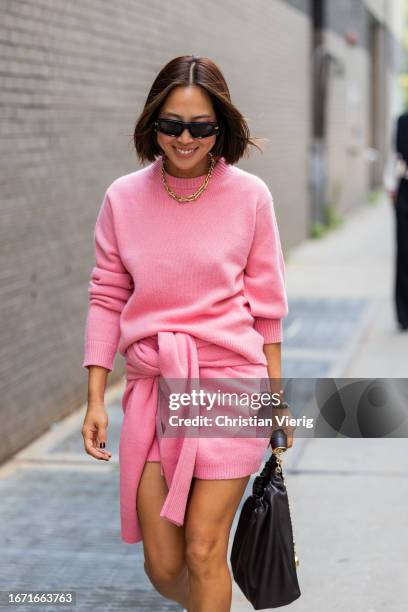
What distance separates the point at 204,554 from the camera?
→ 3279mm

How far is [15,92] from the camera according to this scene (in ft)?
20.6

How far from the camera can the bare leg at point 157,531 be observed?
3.37 m

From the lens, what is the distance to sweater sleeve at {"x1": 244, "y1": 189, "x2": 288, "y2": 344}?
3398mm

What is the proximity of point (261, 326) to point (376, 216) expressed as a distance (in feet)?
68.3

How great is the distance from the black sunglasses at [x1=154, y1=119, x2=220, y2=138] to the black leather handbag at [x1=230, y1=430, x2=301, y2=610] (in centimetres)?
95

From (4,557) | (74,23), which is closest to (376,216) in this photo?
(74,23)

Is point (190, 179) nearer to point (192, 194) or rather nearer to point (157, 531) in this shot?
point (192, 194)

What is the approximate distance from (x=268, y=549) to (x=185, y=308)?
2.26 feet

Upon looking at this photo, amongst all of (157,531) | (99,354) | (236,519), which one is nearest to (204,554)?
(157,531)

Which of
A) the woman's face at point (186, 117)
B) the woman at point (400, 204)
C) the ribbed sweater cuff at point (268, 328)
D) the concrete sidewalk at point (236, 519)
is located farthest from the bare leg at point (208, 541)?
the woman at point (400, 204)

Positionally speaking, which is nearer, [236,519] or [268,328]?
[268,328]

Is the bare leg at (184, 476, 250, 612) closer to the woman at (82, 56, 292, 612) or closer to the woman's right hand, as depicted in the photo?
the woman at (82, 56, 292, 612)

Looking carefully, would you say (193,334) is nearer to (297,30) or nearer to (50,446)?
(50,446)

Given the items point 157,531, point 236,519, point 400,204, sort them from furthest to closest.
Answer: point 400,204 → point 236,519 → point 157,531
